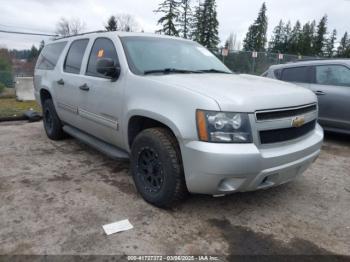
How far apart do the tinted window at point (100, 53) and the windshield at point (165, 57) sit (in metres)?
0.18

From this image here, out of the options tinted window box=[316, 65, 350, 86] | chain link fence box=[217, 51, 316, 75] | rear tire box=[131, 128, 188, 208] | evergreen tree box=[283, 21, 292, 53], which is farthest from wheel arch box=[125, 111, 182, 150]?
evergreen tree box=[283, 21, 292, 53]

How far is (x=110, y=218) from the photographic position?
2855 millimetres

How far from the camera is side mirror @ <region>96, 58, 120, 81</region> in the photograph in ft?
10.6

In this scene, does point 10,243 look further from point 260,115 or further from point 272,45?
point 272,45

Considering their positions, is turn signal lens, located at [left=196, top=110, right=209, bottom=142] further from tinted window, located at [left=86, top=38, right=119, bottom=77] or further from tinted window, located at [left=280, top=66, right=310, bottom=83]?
tinted window, located at [left=280, top=66, right=310, bottom=83]

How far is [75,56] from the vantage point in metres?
4.52

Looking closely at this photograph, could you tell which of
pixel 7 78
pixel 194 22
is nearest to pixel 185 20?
pixel 194 22

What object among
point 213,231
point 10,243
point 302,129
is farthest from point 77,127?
point 302,129

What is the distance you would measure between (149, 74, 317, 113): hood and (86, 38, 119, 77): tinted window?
0.88m

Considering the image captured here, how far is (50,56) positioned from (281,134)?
174 inches

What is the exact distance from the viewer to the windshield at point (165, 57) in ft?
11.0

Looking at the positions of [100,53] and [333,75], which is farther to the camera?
[333,75]

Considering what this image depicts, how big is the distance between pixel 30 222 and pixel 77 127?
2.04 metres

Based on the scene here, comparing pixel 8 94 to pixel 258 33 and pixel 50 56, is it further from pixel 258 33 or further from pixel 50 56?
pixel 258 33
